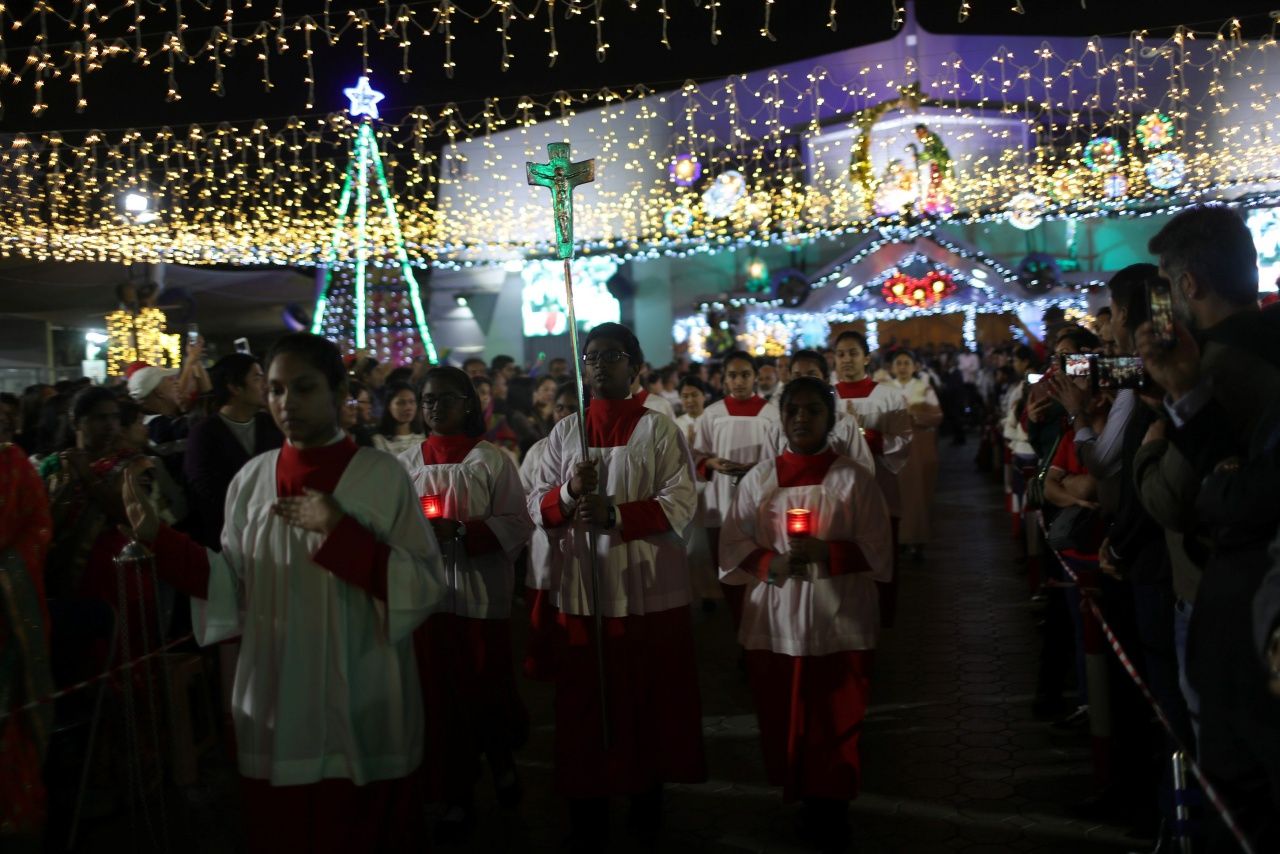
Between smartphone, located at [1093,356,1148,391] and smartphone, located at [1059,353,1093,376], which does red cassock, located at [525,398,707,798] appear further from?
smartphone, located at [1093,356,1148,391]

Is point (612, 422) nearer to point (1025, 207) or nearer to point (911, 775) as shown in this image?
point (911, 775)

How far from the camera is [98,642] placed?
564 cm

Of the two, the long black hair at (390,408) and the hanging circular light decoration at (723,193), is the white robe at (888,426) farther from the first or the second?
the hanging circular light decoration at (723,193)

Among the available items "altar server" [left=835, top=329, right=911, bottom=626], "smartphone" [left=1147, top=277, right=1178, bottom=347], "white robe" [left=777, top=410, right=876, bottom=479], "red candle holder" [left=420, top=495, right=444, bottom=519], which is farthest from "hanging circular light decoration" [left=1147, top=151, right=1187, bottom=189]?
"smartphone" [left=1147, top=277, right=1178, bottom=347]

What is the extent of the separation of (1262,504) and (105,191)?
584 inches

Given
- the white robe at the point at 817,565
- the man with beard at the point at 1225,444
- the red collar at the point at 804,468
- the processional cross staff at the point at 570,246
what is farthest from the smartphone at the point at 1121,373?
the processional cross staff at the point at 570,246

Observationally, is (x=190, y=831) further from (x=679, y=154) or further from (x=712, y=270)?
(x=712, y=270)

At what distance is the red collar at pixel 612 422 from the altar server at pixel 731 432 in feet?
11.2

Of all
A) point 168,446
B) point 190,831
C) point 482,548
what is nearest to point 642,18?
point 168,446

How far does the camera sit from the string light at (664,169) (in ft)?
46.9

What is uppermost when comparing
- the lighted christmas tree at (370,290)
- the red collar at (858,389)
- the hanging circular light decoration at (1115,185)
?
the hanging circular light decoration at (1115,185)

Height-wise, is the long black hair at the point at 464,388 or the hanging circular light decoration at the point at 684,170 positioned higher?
the hanging circular light decoration at the point at 684,170

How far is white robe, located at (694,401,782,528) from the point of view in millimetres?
9008

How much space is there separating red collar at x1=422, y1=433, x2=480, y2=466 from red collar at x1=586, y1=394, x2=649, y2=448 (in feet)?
2.10
